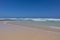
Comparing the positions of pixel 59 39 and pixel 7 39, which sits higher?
pixel 7 39

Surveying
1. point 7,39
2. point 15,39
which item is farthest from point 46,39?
point 7,39

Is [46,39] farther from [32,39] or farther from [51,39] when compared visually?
[32,39]

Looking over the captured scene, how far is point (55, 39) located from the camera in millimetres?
993

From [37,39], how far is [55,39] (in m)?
0.24

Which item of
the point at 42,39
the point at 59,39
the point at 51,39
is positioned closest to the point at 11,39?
the point at 42,39

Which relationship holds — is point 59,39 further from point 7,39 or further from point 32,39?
point 7,39

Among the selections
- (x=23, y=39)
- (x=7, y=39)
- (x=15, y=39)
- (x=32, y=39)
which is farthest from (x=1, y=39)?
(x=32, y=39)

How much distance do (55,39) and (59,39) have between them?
5 cm

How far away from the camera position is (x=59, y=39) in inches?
39.2

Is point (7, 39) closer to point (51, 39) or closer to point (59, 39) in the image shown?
point (51, 39)

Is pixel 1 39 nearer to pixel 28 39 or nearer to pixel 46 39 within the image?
pixel 28 39

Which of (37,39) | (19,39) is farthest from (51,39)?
(19,39)

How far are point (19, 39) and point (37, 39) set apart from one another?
0.78ft

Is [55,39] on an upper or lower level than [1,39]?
lower
